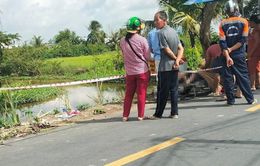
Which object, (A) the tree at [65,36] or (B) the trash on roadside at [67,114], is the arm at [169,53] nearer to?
(B) the trash on roadside at [67,114]

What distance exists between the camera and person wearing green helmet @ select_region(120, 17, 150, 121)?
8031mm

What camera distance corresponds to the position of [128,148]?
19.9ft

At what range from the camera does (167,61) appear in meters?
8.05

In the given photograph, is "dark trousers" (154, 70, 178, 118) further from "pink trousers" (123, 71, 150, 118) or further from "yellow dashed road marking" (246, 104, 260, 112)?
"yellow dashed road marking" (246, 104, 260, 112)

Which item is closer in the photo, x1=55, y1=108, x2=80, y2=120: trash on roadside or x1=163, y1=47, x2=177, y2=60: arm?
x1=163, y1=47, x2=177, y2=60: arm

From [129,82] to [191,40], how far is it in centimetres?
1963

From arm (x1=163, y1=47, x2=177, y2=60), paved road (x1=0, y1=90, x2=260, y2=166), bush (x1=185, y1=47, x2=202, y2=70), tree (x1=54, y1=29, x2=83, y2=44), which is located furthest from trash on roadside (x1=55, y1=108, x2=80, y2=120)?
tree (x1=54, y1=29, x2=83, y2=44)

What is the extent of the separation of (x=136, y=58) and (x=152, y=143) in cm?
220

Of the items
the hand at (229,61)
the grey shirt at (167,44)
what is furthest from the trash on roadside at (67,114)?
the hand at (229,61)

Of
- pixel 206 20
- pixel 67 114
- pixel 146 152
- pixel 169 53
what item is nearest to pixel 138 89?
pixel 169 53

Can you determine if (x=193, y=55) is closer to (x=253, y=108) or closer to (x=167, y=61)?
(x=253, y=108)

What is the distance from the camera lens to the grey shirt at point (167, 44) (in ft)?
26.2

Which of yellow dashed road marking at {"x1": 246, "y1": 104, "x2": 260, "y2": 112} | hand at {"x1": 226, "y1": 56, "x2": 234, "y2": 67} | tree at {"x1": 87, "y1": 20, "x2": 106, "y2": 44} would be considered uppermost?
tree at {"x1": 87, "y1": 20, "x2": 106, "y2": 44}

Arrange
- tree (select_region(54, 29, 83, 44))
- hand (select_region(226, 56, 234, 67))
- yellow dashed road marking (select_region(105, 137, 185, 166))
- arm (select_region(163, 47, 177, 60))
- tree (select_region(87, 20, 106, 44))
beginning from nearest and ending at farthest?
1. yellow dashed road marking (select_region(105, 137, 185, 166))
2. arm (select_region(163, 47, 177, 60))
3. hand (select_region(226, 56, 234, 67))
4. tree (select_region(87, 20, 106, 44))
5. tree (select_region(54, 29, 83, 44))
